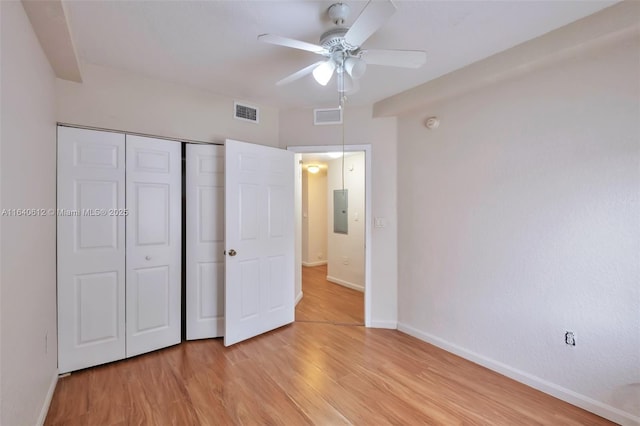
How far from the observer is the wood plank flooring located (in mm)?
3436

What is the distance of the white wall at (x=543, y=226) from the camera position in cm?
175

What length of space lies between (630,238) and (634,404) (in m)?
1.00

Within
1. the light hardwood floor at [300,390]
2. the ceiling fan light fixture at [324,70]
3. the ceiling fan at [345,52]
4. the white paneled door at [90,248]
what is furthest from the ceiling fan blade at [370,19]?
the light hardwood floor at [300,390]

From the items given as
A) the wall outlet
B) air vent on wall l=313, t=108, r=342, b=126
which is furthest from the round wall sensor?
the wall outlet

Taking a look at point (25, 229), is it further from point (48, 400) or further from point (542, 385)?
point (542, 385)

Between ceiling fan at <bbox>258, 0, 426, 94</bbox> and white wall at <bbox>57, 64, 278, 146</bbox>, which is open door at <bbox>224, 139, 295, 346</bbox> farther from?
ceiling fan at <bbox>258, 0, 426, 94</bbox>

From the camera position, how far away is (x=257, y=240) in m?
A: 2.93

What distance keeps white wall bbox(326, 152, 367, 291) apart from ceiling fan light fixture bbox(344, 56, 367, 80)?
2738 millimetres

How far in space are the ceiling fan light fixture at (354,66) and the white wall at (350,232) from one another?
2.74 meters

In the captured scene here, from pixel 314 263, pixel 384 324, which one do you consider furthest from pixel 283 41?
pixel 314 263

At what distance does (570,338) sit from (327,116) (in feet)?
9.45

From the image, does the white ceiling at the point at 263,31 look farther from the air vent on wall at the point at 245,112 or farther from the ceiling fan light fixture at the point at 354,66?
the air vent on wall at the point at 245,112

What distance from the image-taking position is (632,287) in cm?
171

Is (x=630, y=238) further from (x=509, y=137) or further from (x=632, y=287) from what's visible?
(x=509, y=137)
